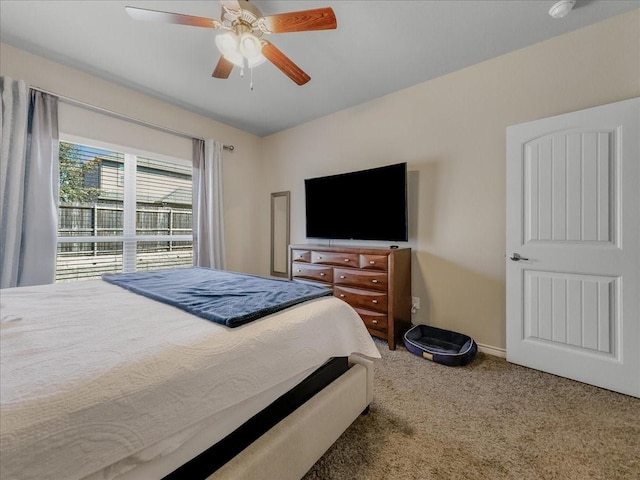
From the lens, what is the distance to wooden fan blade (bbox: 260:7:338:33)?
4.82 feet

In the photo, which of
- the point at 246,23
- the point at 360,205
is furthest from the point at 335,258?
the point at 246,23

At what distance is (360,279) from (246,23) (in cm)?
216

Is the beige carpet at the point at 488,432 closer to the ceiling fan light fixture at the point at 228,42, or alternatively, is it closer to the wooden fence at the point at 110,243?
the ceiling fan light fixture at the point at 228,42

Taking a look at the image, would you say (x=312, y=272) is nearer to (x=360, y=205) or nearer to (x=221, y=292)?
(x=360, y=205)

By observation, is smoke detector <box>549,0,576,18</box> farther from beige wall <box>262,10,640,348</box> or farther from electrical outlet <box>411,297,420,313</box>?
electrical outlet <box>411,297,420,313</box>

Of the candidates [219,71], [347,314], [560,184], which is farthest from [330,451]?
[219,71]

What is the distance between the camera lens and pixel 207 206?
3.49 metres

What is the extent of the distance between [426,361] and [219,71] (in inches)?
113

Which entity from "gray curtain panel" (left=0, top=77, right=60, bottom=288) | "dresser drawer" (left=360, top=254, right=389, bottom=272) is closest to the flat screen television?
"dresser drawer" (left=360, top=254, right=389, bottom=272)

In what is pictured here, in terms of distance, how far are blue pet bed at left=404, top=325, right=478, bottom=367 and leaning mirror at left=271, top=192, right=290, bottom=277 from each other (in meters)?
2.12

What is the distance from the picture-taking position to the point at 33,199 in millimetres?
2273

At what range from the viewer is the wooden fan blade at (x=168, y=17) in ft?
4.91

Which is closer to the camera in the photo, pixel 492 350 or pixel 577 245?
pixel 577 245

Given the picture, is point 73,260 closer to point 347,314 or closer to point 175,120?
point 175,120
